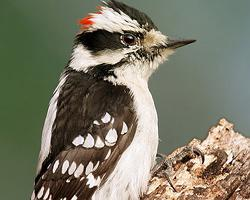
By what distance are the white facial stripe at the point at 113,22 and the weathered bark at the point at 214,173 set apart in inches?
39.0

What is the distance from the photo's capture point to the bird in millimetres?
6453

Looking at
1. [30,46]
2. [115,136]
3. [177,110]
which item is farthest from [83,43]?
[177,110]

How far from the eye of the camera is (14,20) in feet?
31.0

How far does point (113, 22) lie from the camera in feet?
22.7

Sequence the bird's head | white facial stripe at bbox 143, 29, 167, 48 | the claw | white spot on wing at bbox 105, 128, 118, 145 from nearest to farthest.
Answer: white spot on wing at bbox 105, 128, 118, 145, the claw, the bird's head, white facial stripe at bbox 143, 29, 167, 48

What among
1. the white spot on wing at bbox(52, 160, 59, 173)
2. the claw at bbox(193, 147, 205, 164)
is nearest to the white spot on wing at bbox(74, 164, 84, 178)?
the white spot on wing at bbox(52, 160, 59, 173)

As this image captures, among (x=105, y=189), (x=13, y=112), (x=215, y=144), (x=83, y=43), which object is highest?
(x=13, y=112)

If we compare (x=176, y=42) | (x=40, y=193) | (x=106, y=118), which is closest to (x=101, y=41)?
(x=176, y=42)

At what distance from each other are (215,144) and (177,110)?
9.70ft

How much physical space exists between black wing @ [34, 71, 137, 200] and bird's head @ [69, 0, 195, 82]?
0.28 meters

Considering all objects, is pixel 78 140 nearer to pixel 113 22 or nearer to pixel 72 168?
pixel 72 168

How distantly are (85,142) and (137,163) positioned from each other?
15.4 inches

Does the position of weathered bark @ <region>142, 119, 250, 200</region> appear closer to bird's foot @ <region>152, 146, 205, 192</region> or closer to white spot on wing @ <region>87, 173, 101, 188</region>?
bird's foot @ <region>152, 146, 205, 192</region>

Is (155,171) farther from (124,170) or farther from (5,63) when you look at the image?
(5,63)
